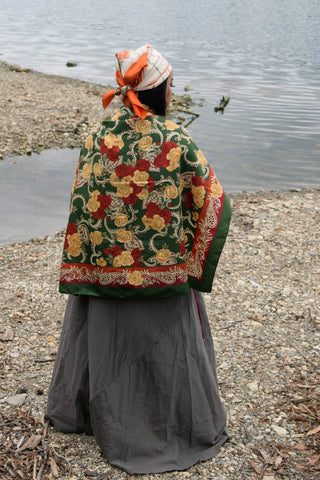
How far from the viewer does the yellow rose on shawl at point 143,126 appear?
8.24 ft

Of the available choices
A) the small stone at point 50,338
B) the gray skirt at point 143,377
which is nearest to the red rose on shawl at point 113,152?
the gray skirt at point 143,377

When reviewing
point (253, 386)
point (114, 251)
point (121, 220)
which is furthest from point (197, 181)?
point (253, 386)

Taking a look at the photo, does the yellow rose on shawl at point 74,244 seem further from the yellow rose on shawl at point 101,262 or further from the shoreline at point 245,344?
the shoreline at point 245,344

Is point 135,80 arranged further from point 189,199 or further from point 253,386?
point 253,386

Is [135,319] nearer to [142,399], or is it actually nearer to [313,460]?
[142,399]

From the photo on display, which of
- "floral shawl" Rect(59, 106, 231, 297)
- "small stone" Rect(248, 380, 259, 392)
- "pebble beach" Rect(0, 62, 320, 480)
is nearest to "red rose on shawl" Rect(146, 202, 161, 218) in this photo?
"floral shawl" Rect(59, 106, 231, 297)

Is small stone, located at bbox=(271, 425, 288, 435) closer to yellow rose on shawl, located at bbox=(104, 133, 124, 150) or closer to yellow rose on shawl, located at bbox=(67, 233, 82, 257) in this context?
yellow rose on shawl, located at bbox=(67, 233, 82, 257)

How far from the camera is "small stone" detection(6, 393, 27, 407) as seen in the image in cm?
342

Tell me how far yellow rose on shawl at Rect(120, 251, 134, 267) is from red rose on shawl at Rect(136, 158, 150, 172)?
1.27ft

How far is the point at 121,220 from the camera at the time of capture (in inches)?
103

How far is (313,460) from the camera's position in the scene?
3047mm

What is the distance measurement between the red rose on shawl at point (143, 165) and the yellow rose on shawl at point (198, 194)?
0.23 metres

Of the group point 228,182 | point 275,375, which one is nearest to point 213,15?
point 228,182

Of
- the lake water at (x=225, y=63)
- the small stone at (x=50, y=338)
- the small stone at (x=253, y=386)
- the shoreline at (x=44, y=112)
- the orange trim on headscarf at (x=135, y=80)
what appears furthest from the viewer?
the lake water at (x=225, y=63)
